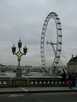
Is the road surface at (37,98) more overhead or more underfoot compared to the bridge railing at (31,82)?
more underfoot

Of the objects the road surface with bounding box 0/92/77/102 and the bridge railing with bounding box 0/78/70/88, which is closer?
the road surface with bounding box 0/92/77/102

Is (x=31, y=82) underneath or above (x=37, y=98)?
above

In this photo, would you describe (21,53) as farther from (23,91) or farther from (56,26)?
(56,26)

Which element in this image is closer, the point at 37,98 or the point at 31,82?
the point at 37,98

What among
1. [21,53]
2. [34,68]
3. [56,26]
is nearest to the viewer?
[21,53]

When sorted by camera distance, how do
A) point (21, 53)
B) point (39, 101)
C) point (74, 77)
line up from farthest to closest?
point (21, 53)
point (74, 77)
point (39, 101)

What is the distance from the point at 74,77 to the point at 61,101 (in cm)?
1118

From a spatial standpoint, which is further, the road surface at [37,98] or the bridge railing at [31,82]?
the bridge railing at [31,82]

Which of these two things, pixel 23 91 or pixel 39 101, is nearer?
pixel 39 101

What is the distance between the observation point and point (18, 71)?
29.7 meters

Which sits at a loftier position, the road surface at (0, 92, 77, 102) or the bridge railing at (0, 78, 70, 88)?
the bridge railing at (0, 78, 70, 88)

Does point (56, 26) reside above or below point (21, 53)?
above

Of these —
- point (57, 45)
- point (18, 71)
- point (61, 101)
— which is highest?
point (57, 45)

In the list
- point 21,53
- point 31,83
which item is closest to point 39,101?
point 31,83
